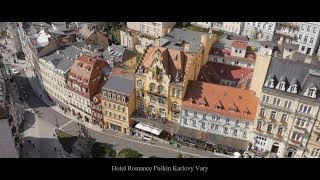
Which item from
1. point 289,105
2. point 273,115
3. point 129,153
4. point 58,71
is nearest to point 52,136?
point 58,71

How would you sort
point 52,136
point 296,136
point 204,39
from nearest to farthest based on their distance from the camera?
point 296,136 → point 52,136 → point 204,39

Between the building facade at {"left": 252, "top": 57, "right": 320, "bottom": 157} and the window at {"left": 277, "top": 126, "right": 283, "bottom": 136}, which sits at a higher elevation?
the building facade at {"left": 252, "top": 57, "right": 320, "bottom": 157}

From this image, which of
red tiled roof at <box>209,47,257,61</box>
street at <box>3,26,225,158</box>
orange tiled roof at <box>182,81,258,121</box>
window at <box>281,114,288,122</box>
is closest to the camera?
window at <box>281,114,288,122</box>

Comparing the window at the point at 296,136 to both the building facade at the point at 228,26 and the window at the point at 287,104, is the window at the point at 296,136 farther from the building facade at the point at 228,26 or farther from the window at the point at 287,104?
the building facade at the point at 228,26

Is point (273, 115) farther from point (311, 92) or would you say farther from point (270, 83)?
point (311, 92)

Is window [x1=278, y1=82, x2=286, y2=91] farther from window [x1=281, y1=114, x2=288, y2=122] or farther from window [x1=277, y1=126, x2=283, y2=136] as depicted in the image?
window [x1=277, y1=126, x2=283, y2=136]

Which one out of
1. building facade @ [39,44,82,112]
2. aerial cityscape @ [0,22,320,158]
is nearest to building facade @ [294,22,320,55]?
aerial cityscape @ [0,22,320,158]
